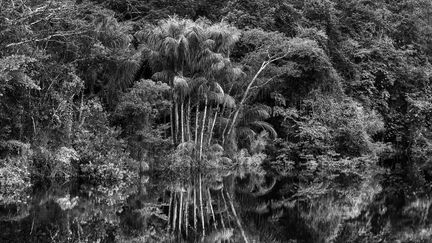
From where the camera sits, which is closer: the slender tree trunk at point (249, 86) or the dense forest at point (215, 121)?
the dense forest at point (215, 121)

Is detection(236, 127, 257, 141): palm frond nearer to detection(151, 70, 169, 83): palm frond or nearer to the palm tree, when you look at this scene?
the palm tree

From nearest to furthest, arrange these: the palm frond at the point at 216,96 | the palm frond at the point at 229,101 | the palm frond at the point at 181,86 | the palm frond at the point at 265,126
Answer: the palm frond at the point at 181,86 < the palm frond at the point at 216,96 < the palm frond at the point at 229,101 < the palm frond at the point at 265,126

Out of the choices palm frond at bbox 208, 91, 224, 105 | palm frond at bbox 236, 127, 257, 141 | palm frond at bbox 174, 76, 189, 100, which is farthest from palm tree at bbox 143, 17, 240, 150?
palm frond at bbox 236, 127, 257, 141

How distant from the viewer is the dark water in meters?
9.18

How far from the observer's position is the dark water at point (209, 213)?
30.1 feet

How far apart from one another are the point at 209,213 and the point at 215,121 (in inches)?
348

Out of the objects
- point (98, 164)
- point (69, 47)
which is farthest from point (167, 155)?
point (69, 47)

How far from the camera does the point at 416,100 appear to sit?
2545cm

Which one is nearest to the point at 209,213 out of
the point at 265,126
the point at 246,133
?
the point at 246,133

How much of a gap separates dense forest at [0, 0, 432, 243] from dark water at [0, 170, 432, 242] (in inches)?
2.3

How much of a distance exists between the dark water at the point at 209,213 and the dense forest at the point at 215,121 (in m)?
0.06

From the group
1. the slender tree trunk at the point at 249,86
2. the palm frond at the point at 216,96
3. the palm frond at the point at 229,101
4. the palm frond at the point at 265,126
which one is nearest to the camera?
the palm frond at the point at 216,96

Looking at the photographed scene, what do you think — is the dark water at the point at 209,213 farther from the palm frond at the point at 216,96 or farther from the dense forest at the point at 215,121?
the palm frond at the point at 216,96

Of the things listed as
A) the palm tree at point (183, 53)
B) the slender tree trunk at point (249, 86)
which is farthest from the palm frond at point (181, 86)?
the slender tree trunk at point (249, 86)
